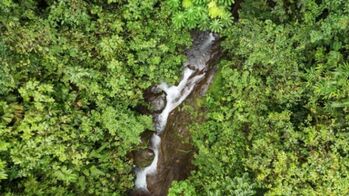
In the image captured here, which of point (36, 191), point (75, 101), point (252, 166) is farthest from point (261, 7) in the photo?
point (36, 191)

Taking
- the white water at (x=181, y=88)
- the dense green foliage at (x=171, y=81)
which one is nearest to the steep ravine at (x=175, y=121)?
the white water at (x=181, y=88)

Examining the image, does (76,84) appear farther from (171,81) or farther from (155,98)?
(155,98)

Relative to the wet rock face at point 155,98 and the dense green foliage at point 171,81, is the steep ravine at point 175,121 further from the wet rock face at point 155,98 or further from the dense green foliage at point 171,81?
the dense green foliage at point 171,81

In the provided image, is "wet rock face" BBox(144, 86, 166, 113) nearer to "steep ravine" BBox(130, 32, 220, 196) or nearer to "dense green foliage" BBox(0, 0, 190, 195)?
"steep ravine" BBox(130, 32, 220, 196)

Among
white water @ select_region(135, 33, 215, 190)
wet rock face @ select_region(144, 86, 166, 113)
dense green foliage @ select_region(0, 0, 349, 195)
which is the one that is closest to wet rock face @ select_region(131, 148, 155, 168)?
white water @ select_region(135, 33, 215, 190)

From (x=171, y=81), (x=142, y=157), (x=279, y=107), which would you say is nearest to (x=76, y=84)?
(x=171, y=81)

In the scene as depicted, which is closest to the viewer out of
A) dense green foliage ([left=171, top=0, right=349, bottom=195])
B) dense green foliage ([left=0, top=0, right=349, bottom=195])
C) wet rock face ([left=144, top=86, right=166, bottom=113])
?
dense green foliage ([left=171, top=0, right=349, bottom=195])

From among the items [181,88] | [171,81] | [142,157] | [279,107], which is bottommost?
[279,107]
